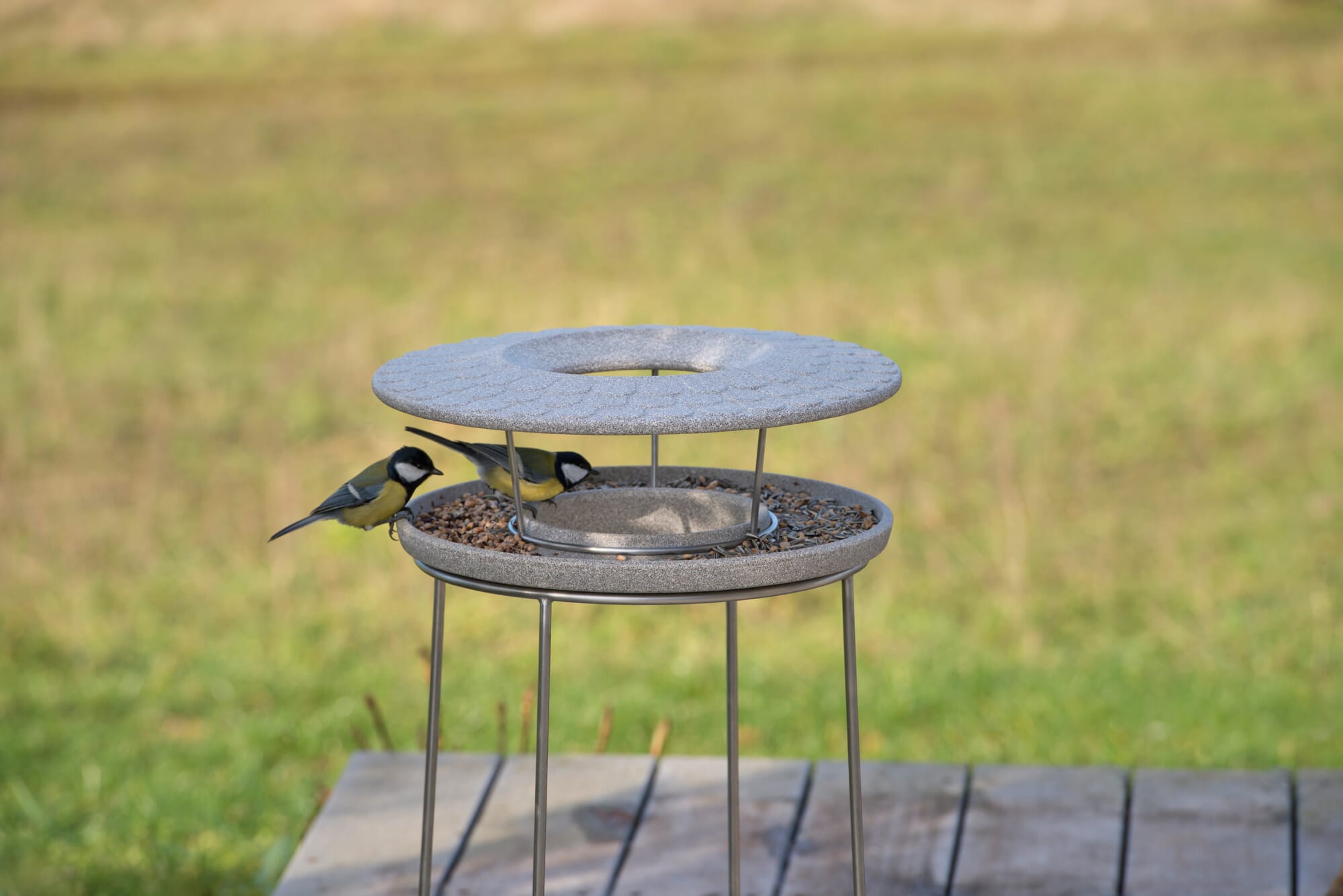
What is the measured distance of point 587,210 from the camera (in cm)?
1035

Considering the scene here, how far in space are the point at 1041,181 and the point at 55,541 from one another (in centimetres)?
722

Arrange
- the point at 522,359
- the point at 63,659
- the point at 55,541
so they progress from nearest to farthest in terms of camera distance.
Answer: the point at 522,359
the point at 63,659
the point at 55,541

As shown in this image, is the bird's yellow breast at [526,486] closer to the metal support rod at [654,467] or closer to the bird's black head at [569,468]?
the bird's black head at [569,468]

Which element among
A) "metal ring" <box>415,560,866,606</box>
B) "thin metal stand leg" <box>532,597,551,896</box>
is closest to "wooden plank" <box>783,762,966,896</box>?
"thin metal stand leg" <box>532,597,551,896</box>

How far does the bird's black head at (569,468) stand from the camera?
95.7 inches

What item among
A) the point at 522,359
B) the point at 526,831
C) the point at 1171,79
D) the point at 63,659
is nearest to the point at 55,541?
the point at 63,659

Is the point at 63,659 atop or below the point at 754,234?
below

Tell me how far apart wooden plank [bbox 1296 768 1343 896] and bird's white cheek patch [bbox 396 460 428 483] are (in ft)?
5.46

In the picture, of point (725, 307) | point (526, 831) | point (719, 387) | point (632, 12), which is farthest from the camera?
point (632, 12)

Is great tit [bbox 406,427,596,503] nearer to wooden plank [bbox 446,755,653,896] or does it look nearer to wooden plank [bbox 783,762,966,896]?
wooden plank [bbox 446,755,653,896]

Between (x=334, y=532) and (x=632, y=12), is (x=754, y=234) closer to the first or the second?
(x=632, y=12)

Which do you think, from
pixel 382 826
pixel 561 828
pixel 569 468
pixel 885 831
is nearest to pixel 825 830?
pixel 885 831

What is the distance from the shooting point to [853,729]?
2389 millimetres

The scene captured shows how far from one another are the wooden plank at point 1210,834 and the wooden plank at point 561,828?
3.14ft
